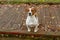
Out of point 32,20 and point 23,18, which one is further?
point 23,18

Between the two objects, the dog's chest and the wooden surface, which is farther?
the wooden surface

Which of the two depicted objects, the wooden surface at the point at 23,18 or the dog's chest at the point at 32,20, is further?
the wooden surface at the point at 23,18

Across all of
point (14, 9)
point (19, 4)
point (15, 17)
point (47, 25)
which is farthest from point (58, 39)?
point (19, 4)

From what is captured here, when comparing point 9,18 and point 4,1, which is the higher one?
point 4,1

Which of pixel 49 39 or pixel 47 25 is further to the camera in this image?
pixel 47 25

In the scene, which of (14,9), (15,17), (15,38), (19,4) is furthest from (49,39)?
(19,4)

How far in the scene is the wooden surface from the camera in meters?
4.37

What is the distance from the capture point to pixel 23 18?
16.5 ft

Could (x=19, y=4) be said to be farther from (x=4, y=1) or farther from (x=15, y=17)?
(x=15, y=17)

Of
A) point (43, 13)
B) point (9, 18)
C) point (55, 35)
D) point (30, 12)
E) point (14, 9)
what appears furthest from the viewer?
point (14, 9)

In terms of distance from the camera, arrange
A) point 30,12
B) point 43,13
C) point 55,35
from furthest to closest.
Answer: point 43,13
point 30,12
point 55,35

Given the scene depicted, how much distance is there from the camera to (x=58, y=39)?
2850 mm

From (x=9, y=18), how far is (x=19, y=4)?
1525 millimetres

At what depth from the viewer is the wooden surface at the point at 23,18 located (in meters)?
4.37
